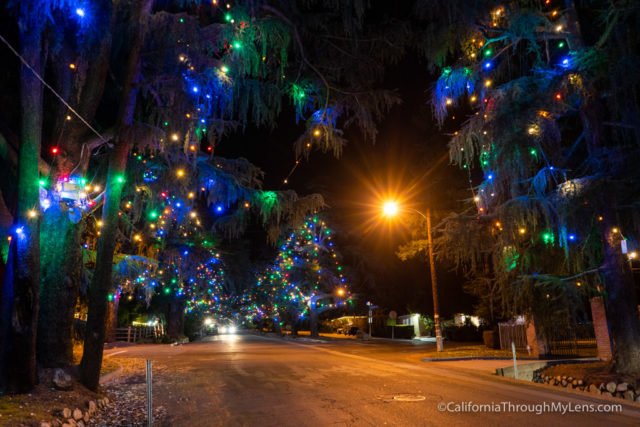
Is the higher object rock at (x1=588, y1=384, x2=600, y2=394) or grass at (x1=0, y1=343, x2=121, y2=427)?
grass at (x1=0, y1=343, x2=121, y2=427)

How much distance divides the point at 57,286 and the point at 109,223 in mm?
1651

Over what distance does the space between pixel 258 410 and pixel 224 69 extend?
24.4 feet

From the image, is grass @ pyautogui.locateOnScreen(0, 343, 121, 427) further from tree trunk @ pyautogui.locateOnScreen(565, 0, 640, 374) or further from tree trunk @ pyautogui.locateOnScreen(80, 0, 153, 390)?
tree trunk @ pyautogui.locateOnScreen(565, 0, 640, 374)

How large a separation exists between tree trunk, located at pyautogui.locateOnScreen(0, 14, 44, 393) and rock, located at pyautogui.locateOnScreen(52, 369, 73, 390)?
0.47 metres

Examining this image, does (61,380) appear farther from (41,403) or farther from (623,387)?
(623,387)

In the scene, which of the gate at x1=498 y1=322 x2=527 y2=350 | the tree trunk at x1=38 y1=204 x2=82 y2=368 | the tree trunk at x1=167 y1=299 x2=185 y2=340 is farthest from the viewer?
the tree trunk at x1=167 y1=299 x2=185 y2=340

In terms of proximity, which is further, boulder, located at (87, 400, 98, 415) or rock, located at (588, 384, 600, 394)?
rock, located at (588, 384, 600, 394)

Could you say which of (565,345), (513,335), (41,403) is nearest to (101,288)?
(41,403)

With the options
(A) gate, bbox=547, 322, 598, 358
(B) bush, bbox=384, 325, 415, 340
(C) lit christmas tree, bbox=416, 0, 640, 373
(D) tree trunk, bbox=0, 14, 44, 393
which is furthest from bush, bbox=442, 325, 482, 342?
(D) tree trunk, bbox=0, 14, 44, 393

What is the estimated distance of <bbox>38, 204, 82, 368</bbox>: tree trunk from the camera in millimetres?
9758

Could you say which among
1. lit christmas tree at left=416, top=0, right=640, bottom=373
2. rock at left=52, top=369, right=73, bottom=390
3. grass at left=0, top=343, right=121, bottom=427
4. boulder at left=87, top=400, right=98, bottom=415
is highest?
lit christmas tree at left=416, top=0, right=640, bottom=373

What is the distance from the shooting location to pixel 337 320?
221 feet

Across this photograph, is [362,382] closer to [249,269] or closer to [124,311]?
[124,311]

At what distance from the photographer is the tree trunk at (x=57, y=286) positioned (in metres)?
9.76
